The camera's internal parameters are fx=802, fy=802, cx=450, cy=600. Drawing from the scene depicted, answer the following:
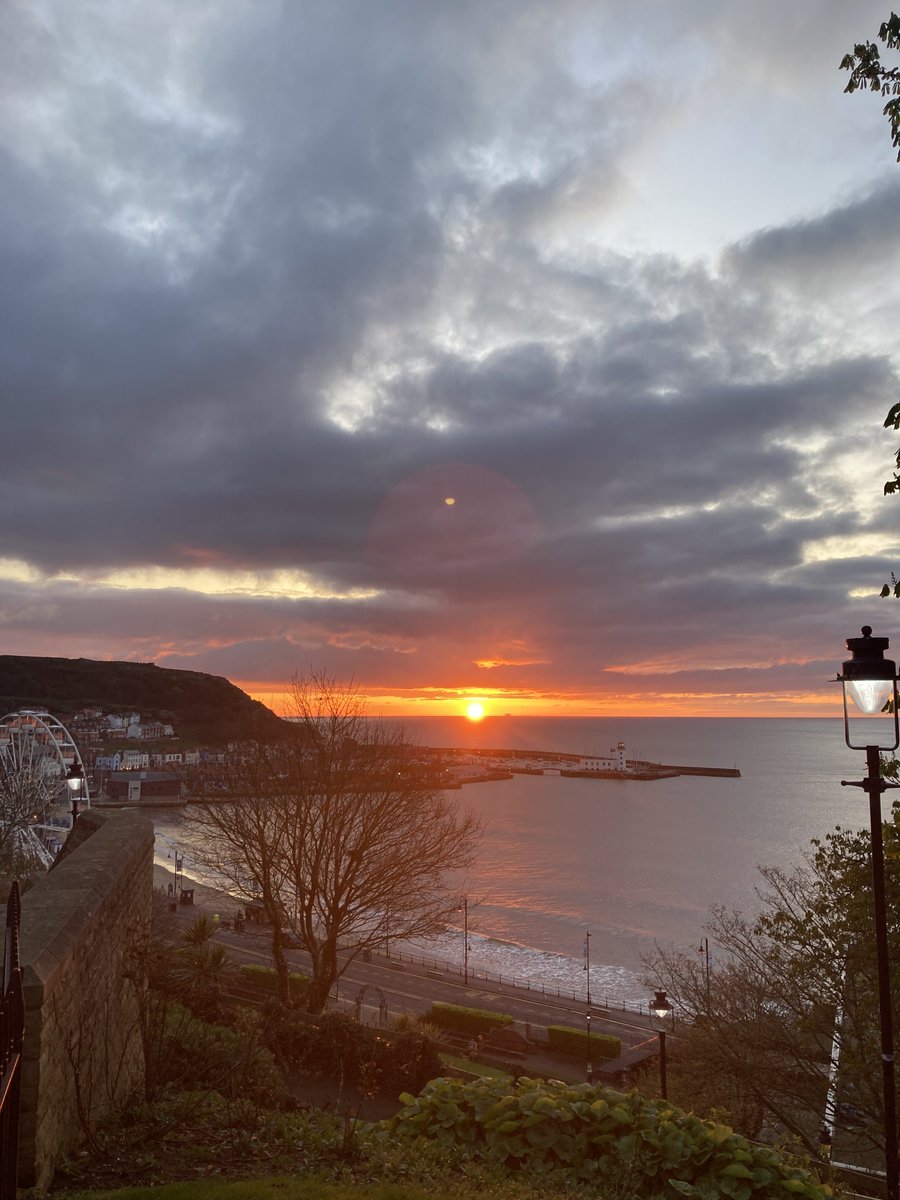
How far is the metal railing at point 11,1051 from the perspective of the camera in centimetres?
416

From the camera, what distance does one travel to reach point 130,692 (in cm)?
17350

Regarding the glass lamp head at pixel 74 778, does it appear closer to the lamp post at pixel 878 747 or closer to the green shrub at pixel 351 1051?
the green shrub at pixel 351 1051

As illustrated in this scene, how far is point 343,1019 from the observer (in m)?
14.8

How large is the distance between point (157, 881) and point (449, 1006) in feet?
156

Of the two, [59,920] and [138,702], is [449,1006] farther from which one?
[138,702]

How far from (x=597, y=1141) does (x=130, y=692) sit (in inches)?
7121

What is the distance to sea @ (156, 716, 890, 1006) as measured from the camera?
53.1 metres

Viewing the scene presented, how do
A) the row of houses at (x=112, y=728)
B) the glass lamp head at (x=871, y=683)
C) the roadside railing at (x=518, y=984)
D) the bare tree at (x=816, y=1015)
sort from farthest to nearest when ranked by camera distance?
the row of houses at (x=112, y=728)
the roadside railing at (x=518, y=984)
the bare tree at (x=816, y=1015)
the glass lamp head at (x=871, y=683)

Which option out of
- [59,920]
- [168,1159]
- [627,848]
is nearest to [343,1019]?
[168,1159]

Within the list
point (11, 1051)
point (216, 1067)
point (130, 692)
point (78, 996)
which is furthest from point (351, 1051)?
point (130, 692)

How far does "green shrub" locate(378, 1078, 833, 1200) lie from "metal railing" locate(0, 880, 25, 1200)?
4479 millimetres

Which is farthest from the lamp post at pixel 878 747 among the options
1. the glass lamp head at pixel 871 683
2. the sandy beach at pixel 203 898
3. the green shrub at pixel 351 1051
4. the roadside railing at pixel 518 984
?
the sandy beach at pixel 203 898

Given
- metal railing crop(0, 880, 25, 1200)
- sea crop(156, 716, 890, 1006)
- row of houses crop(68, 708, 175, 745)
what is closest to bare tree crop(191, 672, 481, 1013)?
sea crop(156, 716, 890, 1006)

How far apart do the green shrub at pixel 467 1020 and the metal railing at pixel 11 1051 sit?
110ft
